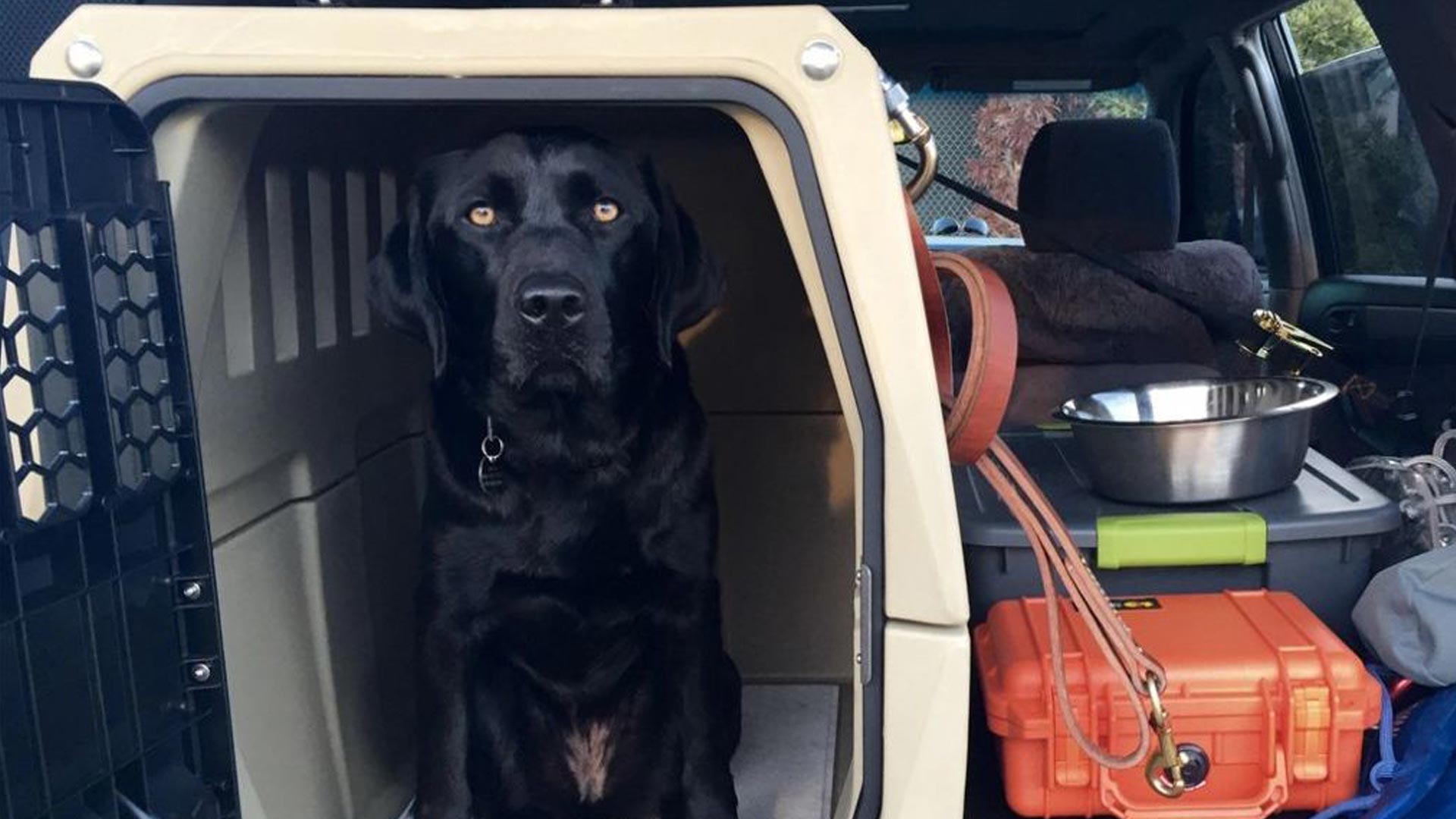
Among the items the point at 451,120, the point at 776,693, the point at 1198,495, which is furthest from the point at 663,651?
the point at 451,120

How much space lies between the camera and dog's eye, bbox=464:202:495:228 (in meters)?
1.42

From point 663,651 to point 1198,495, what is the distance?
26.6 inches

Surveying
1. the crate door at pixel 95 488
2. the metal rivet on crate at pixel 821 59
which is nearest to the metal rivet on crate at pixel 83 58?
the crate door at pixel 95 488

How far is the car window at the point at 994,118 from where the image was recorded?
2598mm

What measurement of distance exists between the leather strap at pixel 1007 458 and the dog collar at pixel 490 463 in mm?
534

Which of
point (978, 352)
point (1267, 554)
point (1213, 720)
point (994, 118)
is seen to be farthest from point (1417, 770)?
point (994, 118)

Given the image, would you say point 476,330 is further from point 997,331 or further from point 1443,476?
point 1443,476

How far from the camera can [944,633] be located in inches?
41.9

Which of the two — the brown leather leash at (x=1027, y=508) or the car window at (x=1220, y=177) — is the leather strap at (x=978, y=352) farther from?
the car window at (x=1220, y=177)

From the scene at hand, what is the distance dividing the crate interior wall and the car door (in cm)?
91

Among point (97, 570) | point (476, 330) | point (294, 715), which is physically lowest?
point (294, 715)

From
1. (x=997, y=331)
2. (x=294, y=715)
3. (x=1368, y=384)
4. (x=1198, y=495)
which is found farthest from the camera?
(x=1368, y=384)

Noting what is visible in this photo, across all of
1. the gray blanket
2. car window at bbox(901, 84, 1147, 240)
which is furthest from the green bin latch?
car window at bbox(901, 84, 1147, 240)

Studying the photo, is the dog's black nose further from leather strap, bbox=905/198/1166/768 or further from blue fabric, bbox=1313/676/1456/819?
blue fabric, bbox=1313/676/1456/819
